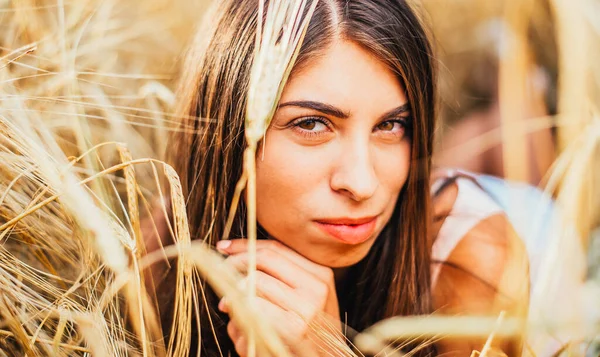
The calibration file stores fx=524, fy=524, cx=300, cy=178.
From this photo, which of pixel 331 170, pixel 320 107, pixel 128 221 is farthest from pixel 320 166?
pixel 128 221

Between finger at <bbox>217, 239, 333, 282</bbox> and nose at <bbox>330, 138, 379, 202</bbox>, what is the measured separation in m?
0.30

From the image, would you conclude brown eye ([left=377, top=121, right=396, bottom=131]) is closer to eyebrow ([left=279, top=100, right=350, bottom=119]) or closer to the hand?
eyebrow ([left=279, top=100, right=350, bottom=119])

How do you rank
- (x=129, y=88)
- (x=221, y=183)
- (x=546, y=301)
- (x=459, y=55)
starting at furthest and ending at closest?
(x=459, y=55) < (x=129, y=88) < (x=221, y=183) < (x=546, y=301)

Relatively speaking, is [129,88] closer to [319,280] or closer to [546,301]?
[319,280]

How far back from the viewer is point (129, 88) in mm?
2398

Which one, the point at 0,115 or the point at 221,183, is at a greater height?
the point at 0,115

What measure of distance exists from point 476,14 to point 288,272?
8.86 ft

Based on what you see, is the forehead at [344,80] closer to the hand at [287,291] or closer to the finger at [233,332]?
the hand at [287,291]

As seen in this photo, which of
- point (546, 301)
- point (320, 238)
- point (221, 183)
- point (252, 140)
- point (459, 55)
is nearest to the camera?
point (252, 140)

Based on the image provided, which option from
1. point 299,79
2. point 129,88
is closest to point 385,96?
point 299,79

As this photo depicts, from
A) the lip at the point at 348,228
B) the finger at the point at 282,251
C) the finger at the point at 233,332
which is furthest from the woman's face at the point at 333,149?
the finger at the point at 233,332

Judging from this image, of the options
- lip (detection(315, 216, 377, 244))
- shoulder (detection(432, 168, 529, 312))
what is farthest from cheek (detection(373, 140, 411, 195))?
shoulder (detection(432, 168, 529, 312))

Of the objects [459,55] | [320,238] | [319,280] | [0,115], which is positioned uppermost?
[459,55]

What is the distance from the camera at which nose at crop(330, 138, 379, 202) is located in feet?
4.30
